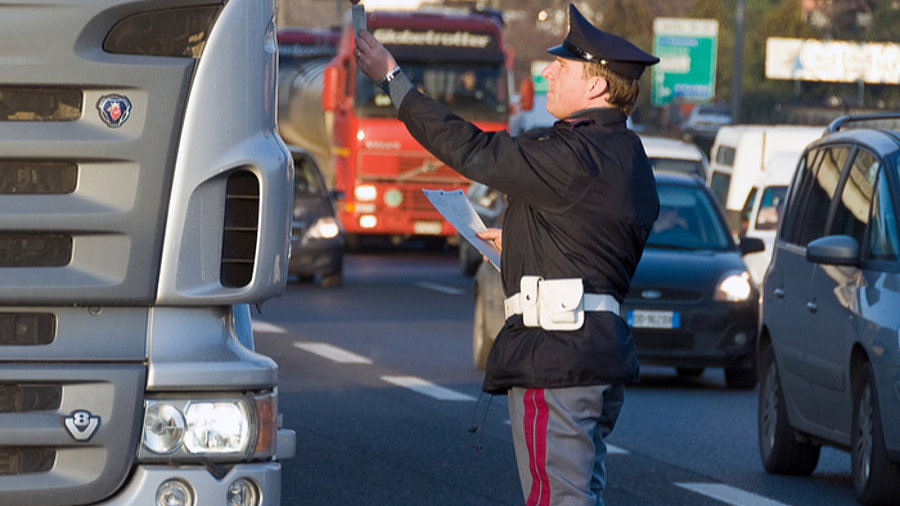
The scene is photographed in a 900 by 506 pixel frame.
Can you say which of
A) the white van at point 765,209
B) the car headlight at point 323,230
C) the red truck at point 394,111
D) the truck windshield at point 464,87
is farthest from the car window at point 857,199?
the truck windshield at point 464,87

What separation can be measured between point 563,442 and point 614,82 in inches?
39.6

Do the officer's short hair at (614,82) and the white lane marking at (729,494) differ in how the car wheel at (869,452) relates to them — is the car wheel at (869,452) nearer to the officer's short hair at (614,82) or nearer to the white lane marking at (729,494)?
the white lane marking at (729,494)

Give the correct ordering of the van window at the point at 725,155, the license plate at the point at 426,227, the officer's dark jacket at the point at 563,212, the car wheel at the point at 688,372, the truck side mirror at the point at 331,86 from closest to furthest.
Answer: the officer's dark jacket at the point at 563,212
the car wheel at the point at 688,372
the van window at the point at 725,155
the truck side mirror at the point at 331,86
the license plate at the point at 426,227

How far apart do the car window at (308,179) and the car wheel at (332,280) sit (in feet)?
3.33

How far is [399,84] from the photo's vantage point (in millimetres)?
5566

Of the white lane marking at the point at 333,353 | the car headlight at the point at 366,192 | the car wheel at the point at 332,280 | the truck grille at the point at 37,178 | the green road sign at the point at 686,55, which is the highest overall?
the green road sign at the point at 686,55

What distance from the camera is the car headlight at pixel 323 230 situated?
952 inches

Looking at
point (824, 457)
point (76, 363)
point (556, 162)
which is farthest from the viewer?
point (824, 457)

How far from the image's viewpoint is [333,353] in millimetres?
16609

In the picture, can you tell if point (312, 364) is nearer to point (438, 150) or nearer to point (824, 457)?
point (824, 457)

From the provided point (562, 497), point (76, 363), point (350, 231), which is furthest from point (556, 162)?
point (350, 231)

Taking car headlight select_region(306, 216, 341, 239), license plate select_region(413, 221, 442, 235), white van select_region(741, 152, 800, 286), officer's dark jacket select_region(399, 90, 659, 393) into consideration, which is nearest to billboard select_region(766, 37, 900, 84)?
license plate select_region(413, 221, 442, 235)

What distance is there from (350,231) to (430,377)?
1641 centimetres

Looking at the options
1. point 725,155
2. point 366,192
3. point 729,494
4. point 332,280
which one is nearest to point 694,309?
point 729,494
